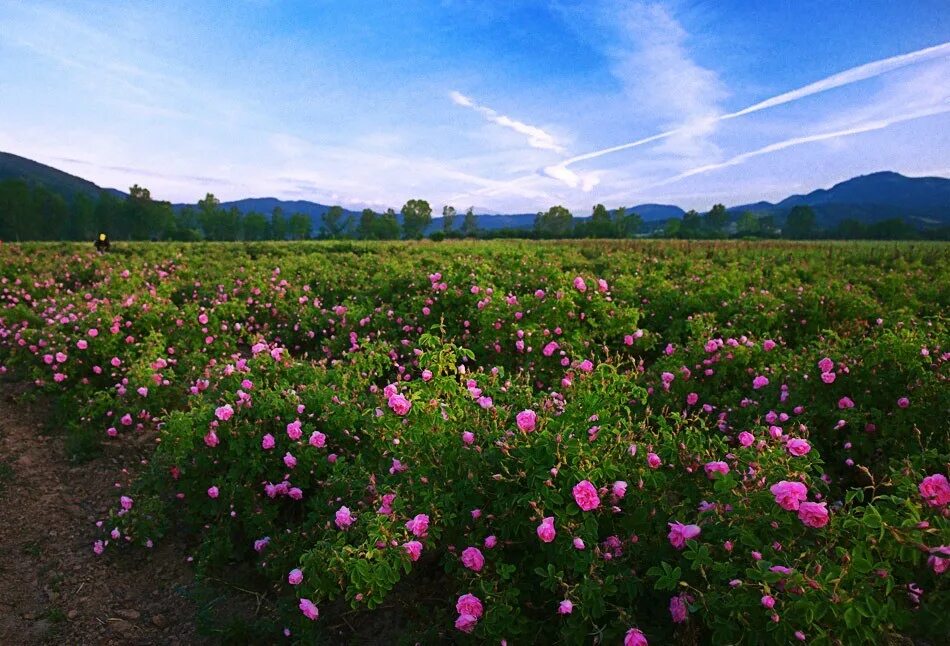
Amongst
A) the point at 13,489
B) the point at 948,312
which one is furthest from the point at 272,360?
the point at 948,312

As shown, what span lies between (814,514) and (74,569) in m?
4.68

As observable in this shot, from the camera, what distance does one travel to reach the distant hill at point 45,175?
138500 millimetres

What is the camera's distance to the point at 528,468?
2.37m

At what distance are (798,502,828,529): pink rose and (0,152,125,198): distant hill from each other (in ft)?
551

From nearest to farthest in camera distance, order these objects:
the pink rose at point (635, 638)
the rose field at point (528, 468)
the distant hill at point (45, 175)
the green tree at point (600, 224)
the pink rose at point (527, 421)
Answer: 1. the pink rose at point (635, 638)
2. the rose field at point (528, 468)
3. the pink rose at point (527, 421)
4. the green tree at point (600, 224)
5. the distant hill at point (45, 175)

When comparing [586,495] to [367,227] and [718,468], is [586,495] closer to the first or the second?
[718,468]

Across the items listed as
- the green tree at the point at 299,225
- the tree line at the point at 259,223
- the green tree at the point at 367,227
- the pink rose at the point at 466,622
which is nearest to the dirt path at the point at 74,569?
the pink rose at the point at 466,622

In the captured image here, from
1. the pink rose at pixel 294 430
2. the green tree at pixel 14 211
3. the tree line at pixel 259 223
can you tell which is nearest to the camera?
the pink rose at pixel 294 430

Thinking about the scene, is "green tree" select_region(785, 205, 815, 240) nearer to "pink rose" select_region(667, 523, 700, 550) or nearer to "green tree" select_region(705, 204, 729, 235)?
"green tree" select_region(705, 204, 729, 235)

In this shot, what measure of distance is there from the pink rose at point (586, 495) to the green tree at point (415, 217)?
111056 mm

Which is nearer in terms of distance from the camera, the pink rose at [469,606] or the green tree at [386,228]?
the pink rose at [469,606]

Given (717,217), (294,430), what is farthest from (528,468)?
(717,217)

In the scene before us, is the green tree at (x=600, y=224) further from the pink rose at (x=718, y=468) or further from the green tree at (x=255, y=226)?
the pink rose at (x=718, y=468)

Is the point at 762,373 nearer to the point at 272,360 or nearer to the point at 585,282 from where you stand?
the point at 585,282
